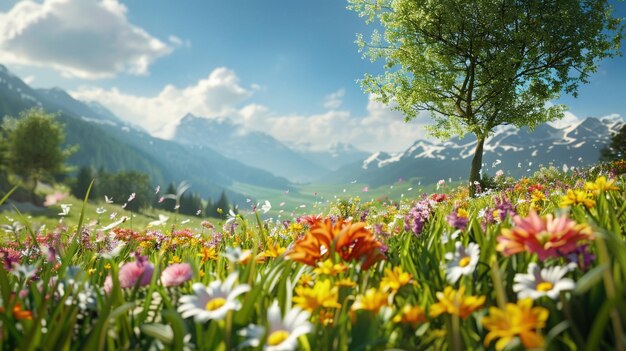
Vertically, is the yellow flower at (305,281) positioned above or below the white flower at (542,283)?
below

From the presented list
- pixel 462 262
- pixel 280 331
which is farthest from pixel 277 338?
pixel 462 262

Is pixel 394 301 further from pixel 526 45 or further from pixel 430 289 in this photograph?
pixel 526 45

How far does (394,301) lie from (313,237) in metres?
0.58

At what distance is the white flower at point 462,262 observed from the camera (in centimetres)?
174

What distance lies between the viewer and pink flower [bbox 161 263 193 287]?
75.3 inches

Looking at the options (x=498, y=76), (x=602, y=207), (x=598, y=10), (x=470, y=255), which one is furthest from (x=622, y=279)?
(x=598, y=10)

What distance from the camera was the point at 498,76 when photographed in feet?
71.9

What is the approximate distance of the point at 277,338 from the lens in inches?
53.6

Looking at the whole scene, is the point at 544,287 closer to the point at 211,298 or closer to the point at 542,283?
the point at 542,283

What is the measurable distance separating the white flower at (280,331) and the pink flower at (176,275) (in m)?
0.64

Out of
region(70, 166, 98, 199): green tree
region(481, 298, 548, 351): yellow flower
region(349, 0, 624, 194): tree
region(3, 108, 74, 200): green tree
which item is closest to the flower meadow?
region(481, 298, 548, 351): yellow flower

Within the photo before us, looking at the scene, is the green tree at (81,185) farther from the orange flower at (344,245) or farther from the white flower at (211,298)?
the white flower at (211,298)

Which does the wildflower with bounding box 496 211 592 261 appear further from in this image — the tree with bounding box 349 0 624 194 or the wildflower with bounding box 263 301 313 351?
the tree with bounding box 349 0 624 194

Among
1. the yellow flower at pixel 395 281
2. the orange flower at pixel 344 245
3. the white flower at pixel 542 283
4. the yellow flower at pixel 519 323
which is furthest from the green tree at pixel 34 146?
the yellow flower at pixel 519 323
